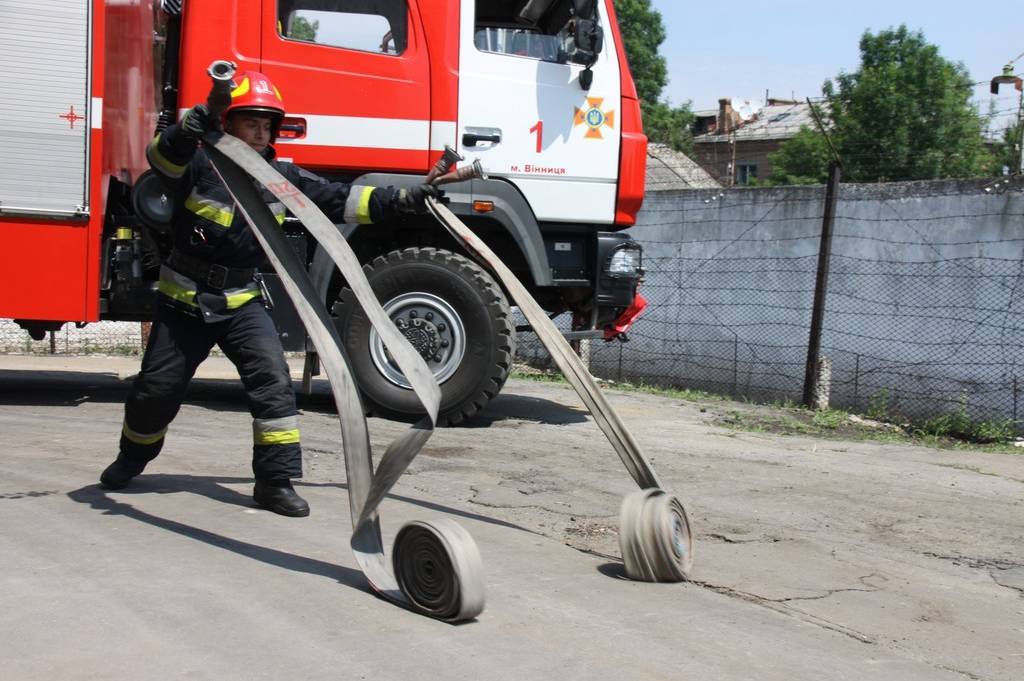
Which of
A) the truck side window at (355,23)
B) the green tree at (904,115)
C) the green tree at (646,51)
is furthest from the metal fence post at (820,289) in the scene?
the green tree at (646,51)

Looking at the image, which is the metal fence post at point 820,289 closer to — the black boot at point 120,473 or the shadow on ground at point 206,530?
the shadow on ground at point 206,530

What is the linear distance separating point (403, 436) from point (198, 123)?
148 cm

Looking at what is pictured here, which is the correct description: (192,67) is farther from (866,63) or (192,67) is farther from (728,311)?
(866,63)

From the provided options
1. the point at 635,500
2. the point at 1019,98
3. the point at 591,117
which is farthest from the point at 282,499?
the point at 1019,98

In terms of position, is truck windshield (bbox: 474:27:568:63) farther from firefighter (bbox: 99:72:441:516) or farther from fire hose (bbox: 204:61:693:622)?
fire hose (bbox: 204:61:693:622)

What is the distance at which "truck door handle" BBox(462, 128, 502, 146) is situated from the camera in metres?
7.70

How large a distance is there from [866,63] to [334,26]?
203 ft

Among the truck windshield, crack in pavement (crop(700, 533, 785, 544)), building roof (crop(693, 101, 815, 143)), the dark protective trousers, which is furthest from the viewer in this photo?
building roof (crop(693, 101, 815, 143))

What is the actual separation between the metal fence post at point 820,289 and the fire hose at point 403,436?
6.12 m

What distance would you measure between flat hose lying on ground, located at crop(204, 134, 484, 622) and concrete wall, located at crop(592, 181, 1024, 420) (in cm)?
679

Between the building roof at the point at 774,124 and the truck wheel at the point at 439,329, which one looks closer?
the truck wheel at the point at 439,329

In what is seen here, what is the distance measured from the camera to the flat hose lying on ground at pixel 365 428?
11.3 ft

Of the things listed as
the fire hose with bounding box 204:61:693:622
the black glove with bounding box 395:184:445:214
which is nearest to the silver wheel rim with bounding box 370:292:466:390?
the fire hose with bounding box 204:61:693:622

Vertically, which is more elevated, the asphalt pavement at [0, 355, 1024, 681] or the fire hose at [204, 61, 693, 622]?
the fire hose at [204, 61, 693, 622]
